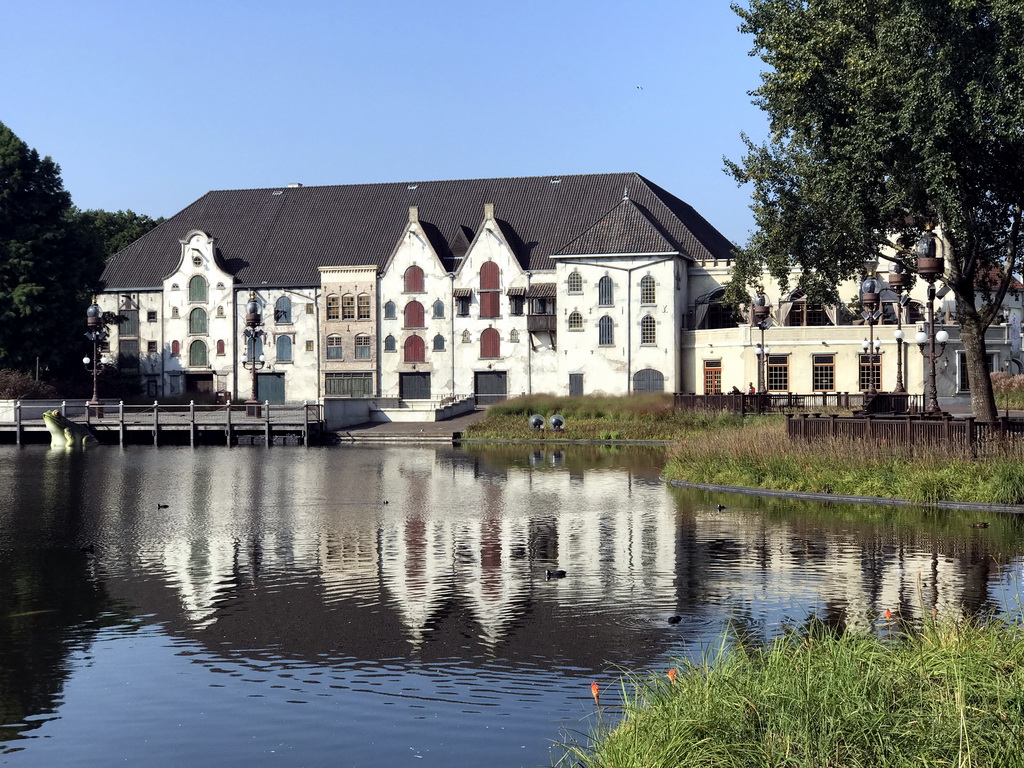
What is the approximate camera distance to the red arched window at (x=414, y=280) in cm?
8206

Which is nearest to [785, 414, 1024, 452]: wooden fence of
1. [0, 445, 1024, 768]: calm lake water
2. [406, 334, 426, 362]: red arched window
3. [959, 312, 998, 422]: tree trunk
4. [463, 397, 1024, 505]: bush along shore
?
[463, 397, 1024, 505]: bush along shore

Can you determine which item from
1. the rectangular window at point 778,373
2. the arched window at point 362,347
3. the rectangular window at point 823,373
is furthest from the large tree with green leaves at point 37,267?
the rectangular window at point 823,373

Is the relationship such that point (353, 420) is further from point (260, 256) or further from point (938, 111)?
point (938, 111)

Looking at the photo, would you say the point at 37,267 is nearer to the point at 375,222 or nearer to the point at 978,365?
the point at 375,222

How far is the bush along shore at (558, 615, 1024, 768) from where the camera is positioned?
26.3ft

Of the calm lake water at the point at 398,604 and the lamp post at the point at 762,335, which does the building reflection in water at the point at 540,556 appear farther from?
the lamp post at the point at 762,335

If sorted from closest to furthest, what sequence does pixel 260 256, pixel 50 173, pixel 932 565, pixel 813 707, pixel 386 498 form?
1. pixel 813 707
2. pixel 932 565
3. pixel 386 498
4. pixel 50 173
5. pixel 260 256

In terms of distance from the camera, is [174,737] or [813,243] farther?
[813,243]

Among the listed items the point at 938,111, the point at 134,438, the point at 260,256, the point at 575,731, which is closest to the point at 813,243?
the point at 938,111

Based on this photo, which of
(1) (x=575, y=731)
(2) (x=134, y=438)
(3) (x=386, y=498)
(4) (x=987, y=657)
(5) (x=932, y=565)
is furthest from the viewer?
(2) (x=134, y=438)

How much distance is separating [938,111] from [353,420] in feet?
139

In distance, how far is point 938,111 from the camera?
29.1 metres

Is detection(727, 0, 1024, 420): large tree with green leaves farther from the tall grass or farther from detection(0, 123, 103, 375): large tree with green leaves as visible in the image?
detection(0, 123, 103, 375): large tree with green leaves

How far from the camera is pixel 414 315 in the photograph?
82.2 meters
